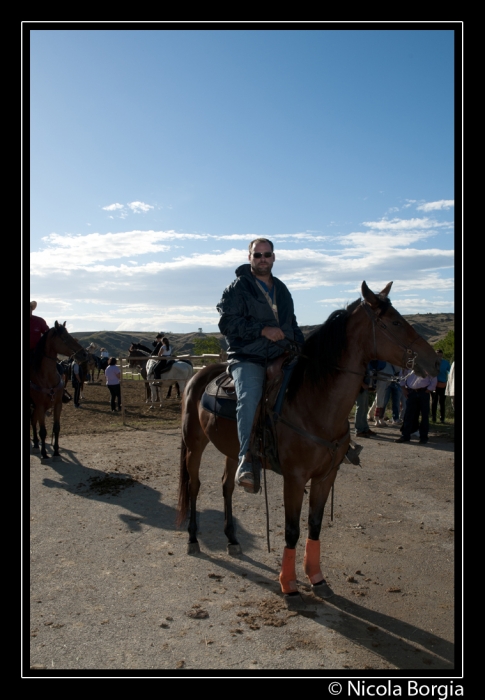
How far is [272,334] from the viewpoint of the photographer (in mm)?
3895

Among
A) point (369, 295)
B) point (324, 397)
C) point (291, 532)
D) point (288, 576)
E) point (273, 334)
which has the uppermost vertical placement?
point (369, 295)

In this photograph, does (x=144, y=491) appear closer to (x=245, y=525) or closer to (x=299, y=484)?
(x=245, y=525)

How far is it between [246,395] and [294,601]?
1729 millimetres

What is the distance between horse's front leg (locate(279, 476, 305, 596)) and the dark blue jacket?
44.5 inches

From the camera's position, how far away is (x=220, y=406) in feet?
14.7

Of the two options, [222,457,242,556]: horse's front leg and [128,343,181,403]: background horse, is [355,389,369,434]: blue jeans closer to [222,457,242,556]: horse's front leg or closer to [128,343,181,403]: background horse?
[222,457,242,556]: horse's front leg

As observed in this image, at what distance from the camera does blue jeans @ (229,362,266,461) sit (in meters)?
3.89

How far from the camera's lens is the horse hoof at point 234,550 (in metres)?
4.78

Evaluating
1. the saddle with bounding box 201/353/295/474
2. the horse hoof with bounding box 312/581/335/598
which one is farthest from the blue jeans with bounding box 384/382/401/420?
the horse hoof with bounding box 312/581/335/598

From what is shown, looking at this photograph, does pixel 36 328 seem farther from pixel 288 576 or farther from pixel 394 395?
pixel 394 395

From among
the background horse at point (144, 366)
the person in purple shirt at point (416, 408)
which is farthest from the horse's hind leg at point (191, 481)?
the background horse at point (144, 366)

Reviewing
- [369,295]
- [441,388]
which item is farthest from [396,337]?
[441,388]

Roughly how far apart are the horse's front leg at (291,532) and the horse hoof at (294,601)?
0.7 inches
